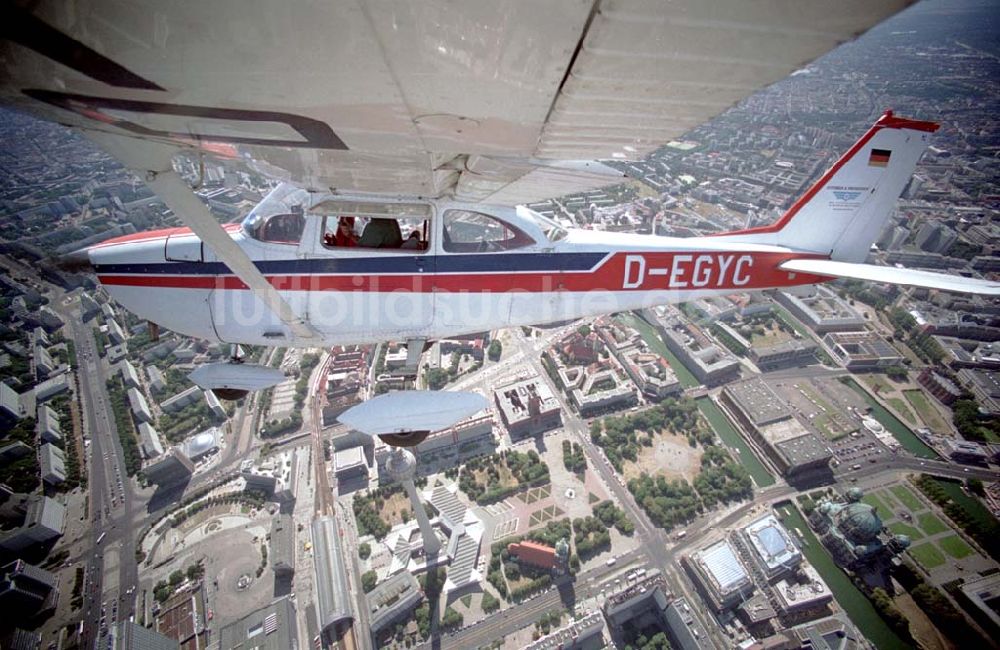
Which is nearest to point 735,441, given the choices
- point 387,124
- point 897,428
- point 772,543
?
point 772,543

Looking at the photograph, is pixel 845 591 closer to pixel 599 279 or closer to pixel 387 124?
pixel 599 279

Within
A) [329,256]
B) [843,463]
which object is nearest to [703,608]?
[843,463]

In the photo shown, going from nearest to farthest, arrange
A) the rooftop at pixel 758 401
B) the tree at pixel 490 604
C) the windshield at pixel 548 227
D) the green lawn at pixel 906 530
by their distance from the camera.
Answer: the windshield at pixel 548 227 → the tree at pixel 490 604 → the green lawn at pixel 906 530 → the rooftop at pixel 758 401

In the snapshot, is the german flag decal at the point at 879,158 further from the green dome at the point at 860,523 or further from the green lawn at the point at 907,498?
the green lawn at the point at 907,498

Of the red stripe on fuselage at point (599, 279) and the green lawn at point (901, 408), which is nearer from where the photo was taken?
the red stripe on fuselage at point (599, 279)

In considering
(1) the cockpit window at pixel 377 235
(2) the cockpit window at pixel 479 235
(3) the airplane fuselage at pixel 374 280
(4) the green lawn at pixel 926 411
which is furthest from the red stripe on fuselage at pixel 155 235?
(4) the green lawn at pixel 926 411
